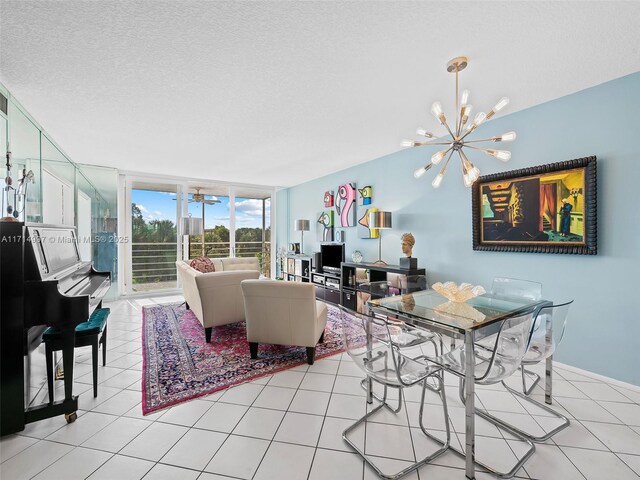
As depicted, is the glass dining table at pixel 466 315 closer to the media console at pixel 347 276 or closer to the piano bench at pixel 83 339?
the media console at pixel 347 276

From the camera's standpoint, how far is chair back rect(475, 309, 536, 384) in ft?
5.01

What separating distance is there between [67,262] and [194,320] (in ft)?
5.88

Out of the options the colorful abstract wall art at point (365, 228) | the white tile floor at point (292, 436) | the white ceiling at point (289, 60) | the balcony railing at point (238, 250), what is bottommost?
the white tile floor at point (292, 436)

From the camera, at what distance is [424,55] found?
6.45 feet

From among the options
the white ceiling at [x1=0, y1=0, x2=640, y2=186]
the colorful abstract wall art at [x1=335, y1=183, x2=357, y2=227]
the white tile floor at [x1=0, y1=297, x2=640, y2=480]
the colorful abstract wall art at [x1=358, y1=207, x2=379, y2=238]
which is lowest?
the white tile floor at [x1=0, y1=297, x2=640, y2=480]

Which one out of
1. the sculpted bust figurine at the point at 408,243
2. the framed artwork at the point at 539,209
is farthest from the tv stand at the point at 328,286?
the framed artwork at the point at 539,209

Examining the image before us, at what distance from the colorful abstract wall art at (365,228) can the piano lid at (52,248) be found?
147 inches

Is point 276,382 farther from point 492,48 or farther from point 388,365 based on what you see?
point 492,48

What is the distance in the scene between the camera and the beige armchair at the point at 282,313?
258cm

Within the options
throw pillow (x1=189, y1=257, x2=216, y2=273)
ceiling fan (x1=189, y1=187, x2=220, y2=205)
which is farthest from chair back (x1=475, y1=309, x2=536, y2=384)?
ceiling fan (x1=189, y1=187, x2=220, y2=205)

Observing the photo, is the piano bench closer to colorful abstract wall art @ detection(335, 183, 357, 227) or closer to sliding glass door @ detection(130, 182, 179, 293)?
sliding glass door @ detection(130, 182, 179, 293)

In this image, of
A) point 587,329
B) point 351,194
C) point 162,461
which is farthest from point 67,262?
point 587,329

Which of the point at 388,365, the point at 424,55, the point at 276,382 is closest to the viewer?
the point at 388,365

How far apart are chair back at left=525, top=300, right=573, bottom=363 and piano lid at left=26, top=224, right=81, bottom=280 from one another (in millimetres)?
3386
